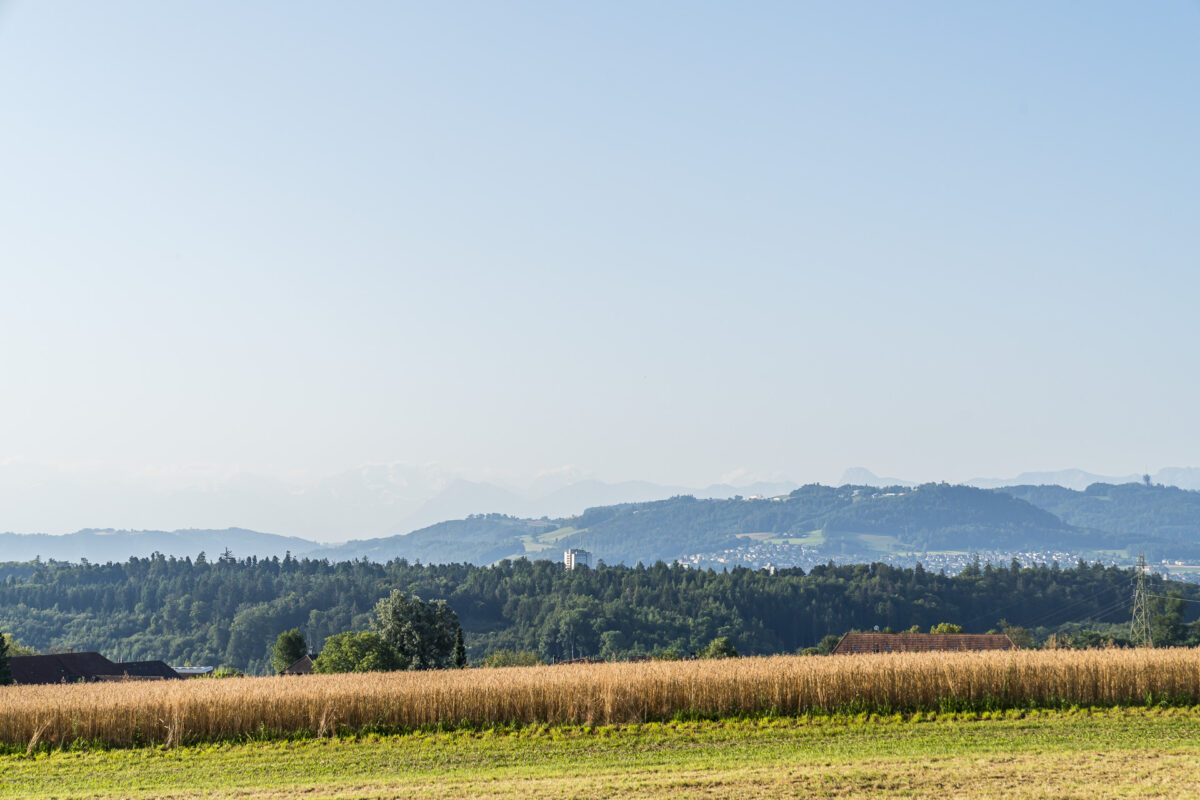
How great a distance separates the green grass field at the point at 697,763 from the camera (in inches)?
778

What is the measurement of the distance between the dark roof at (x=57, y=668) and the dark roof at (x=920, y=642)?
211ft

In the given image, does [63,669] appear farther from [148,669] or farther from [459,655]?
[459,655]

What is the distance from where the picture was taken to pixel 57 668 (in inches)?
3652

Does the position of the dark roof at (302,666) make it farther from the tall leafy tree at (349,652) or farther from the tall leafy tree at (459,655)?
the tall leafy tree at (459,655)

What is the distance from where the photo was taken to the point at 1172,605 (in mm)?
139500

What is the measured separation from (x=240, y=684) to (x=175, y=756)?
20.5 feet

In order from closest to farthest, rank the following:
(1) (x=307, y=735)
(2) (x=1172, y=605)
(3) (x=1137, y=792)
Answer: (3) (x=1137, y=792)
(1) (x=307, y=735)
(2) (x=1172, y=605)

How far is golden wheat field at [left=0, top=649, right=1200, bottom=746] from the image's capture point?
2977 cm

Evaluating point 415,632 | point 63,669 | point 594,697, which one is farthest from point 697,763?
point 63,669

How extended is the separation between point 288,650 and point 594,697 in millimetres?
62699

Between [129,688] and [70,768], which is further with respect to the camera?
[129,688]

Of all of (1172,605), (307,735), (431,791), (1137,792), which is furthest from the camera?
(1172,605)

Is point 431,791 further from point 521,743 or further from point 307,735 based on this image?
point 307,735

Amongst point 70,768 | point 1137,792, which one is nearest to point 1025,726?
point 1137,792
